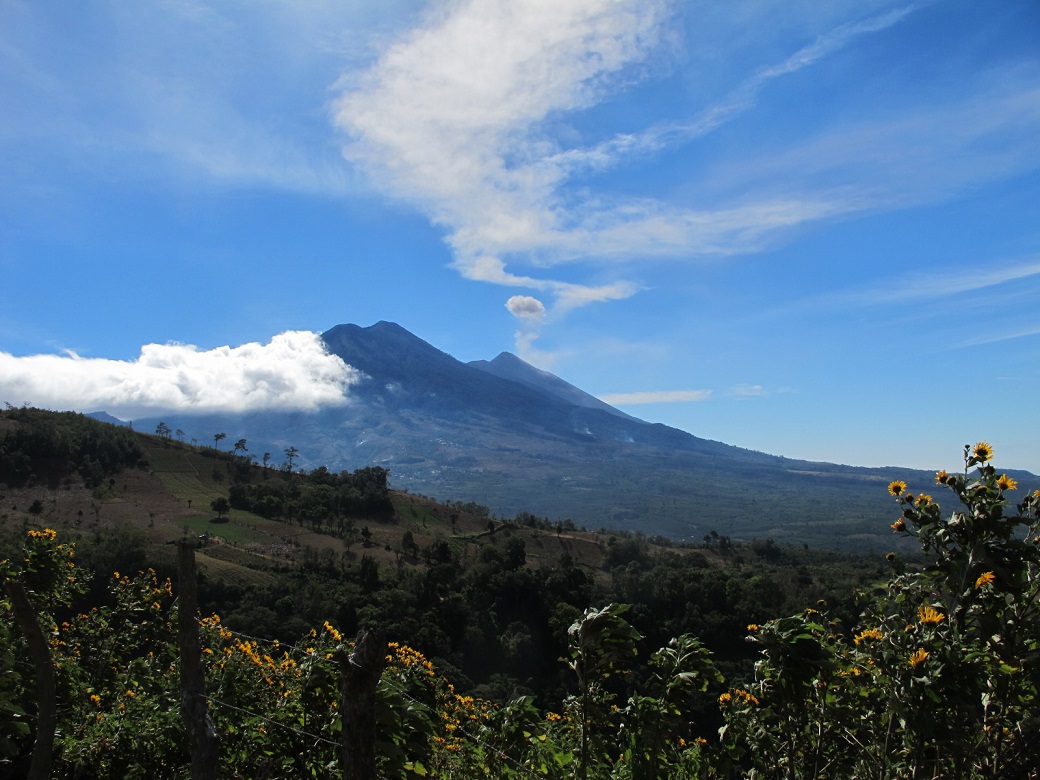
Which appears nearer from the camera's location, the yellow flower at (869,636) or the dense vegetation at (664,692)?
the dense vegetation at (664,692)

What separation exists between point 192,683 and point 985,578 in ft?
13.3

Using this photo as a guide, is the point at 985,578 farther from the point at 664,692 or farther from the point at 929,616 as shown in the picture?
the point at 664,692

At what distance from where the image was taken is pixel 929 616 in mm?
2961

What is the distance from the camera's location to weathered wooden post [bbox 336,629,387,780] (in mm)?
2555

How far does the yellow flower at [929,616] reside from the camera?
2946mm

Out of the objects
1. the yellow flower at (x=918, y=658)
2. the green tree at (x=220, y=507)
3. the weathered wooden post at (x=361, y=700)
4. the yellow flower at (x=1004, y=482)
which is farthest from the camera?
the green tree at (x=220, y=507)

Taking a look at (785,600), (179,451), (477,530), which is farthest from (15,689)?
(179,451)

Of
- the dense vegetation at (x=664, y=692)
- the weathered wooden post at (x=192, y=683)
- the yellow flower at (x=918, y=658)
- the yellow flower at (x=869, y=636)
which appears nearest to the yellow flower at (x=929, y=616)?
the dense vegetation at (x=664, y=692)

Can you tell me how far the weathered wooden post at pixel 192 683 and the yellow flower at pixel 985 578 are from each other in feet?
12.7

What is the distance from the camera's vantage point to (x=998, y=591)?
300 centimetres

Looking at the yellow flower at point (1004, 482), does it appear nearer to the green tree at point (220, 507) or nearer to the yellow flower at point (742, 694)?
the yellow flower at point (742, 694)

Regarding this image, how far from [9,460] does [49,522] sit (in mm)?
19416

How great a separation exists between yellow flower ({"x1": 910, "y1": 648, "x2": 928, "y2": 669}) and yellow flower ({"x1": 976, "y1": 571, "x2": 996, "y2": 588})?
424mm

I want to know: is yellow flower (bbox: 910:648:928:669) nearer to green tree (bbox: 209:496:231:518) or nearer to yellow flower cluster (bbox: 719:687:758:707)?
yellow flower cluster (bbox: 719:687:758:707)
